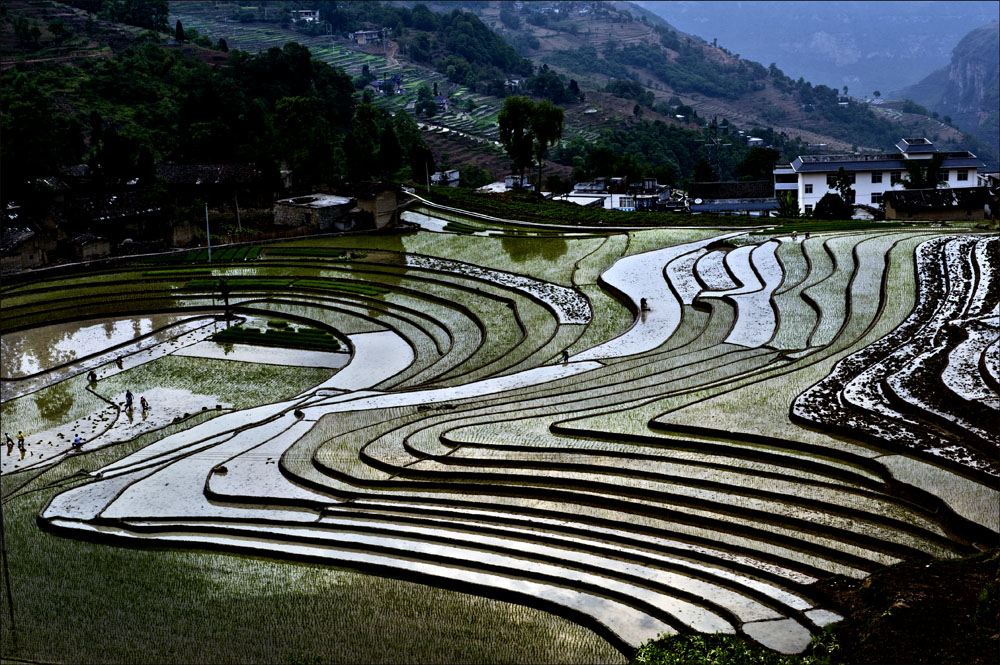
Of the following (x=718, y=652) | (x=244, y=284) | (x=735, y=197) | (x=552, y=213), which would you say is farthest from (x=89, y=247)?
(x=718, y=652)

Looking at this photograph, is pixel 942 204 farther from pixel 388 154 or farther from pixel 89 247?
pixel 89 247

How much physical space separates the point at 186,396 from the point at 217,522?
9.79 meters

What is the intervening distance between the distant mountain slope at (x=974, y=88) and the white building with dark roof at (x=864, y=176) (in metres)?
76.3

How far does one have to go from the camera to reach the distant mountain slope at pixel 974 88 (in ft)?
438

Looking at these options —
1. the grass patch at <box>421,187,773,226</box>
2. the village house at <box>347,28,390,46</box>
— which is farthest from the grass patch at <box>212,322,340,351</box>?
the village house at <box>347,28,390,46</box>

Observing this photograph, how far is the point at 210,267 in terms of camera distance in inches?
1635

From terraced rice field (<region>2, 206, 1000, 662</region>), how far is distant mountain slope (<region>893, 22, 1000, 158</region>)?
364ft

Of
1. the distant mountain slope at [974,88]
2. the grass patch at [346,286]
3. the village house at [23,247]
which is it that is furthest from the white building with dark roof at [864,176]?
the distant mountain slope at [974,88]

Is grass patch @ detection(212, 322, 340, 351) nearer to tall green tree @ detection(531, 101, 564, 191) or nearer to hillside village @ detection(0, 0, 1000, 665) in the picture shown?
hillside village @ detection(0, 0, 1000, 665)

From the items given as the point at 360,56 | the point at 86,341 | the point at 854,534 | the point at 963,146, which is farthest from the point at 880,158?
the point at 360,56

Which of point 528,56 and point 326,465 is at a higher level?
point 528,56

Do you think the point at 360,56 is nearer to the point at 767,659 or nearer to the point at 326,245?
the point at 326,245

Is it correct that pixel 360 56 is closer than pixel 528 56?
Yes

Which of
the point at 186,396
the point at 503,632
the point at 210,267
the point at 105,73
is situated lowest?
the point at 503,632
